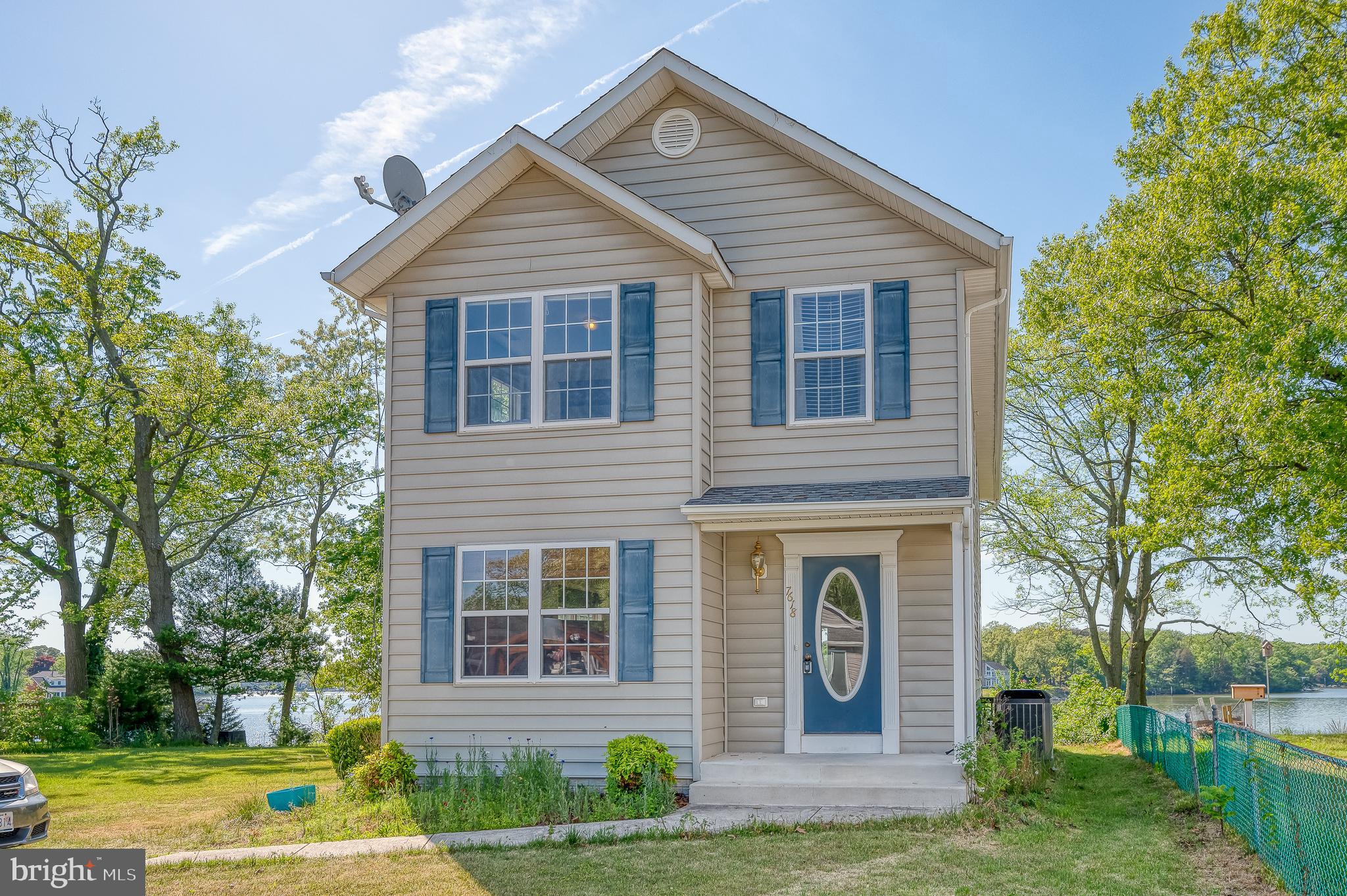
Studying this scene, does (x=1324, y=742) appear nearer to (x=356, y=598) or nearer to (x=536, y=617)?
(x=536, y=617)

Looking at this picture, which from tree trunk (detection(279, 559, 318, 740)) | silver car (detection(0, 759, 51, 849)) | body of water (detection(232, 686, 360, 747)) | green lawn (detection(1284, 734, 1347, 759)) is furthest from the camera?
tree trunk (detection(279, 559, 318, 740))

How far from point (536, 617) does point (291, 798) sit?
3170mm

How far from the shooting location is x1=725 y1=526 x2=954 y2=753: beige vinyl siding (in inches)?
437

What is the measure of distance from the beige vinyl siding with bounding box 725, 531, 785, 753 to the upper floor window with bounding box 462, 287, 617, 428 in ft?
7.44

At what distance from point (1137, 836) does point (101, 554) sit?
2489cm

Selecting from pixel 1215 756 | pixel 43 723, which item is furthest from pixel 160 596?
pixel 1215 756

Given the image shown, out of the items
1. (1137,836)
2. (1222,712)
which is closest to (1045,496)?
(1222,712)

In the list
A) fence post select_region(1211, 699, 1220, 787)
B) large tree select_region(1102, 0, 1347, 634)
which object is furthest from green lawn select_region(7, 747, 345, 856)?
large tree select_region(1102, 0, 1347, 634)

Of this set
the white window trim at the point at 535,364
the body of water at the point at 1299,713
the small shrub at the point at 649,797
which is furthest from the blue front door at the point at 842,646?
the body of water at the point at 1299,713

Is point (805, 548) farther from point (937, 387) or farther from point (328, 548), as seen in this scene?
point (328, 548)

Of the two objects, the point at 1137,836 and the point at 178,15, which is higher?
the point at 178,15

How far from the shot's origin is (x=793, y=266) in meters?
12.0

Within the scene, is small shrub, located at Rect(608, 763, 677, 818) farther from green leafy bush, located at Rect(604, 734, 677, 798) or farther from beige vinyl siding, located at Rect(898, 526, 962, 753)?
beige vinyl siding, located at Rect(898, 526, 962, 753)

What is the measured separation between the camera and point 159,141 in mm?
23984
